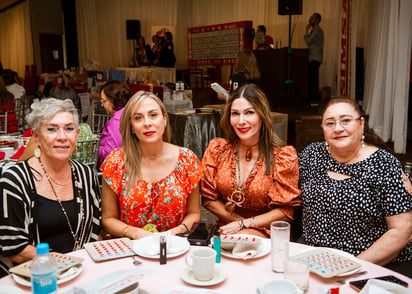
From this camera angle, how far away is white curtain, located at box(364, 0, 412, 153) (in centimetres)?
571

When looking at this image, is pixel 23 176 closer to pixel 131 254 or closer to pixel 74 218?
pixel 74 218

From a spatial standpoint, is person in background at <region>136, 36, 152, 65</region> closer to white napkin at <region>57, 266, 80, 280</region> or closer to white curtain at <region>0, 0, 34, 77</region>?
white curtain at <region>0, 0, 34, 77</region>

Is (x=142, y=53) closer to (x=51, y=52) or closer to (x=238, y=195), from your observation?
(x=51, y=52)

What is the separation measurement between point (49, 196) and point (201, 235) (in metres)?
0.73

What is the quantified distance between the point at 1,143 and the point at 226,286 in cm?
285

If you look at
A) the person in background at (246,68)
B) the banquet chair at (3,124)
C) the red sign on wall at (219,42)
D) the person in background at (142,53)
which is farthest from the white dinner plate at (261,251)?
the person in background at (142,53)

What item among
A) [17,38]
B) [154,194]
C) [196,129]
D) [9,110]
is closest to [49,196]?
[154,194]

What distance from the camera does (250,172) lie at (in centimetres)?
237

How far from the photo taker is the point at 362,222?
1979 mm

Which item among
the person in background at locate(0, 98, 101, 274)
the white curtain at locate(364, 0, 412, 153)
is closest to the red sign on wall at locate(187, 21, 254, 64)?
A: the white curtain at locate(364, 0, 412, 153)

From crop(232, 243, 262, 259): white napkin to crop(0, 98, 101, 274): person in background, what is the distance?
0.81 m

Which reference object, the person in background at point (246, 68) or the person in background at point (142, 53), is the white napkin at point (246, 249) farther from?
the person in background at point (142, 53)

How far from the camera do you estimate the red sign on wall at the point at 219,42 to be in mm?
11617

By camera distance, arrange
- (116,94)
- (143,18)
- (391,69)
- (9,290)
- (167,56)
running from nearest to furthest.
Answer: (9,290)
(116,94)
(391,69)
(167,56)
(143,18)
